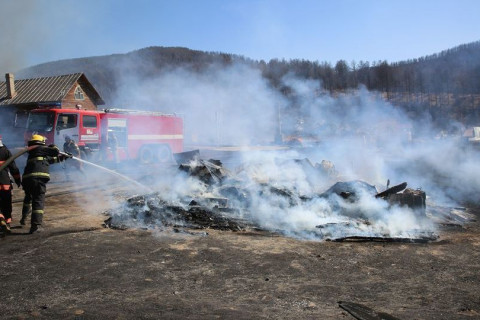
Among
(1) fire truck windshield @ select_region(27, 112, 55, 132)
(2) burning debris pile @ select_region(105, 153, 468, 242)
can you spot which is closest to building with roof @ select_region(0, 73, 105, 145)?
(1) fire truck windshield @ select_region(27, 112, 55, 132)

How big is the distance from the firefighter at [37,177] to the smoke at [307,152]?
2.70 m

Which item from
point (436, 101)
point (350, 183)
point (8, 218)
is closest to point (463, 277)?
point (350, 183)

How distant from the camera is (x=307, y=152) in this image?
16.6 m

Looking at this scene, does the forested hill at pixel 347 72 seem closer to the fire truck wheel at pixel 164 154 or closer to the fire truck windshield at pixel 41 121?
the fire truck wheel at pixel 164 154

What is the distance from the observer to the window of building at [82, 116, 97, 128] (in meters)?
14.4

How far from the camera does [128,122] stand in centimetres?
1630

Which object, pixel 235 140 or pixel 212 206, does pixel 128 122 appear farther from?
pixel 235 140

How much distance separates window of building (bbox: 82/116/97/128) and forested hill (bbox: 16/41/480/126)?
758cm


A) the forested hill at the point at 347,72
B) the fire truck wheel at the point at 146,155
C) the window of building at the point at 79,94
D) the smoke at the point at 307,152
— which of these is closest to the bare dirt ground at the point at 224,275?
the smoke at the point at 307,152

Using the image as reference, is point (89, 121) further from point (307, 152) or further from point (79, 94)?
point (79, 94)

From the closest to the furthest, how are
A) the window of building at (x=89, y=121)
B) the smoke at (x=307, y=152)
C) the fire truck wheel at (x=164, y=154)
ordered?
the smoke at (x=307, y=152) < the window of building at (x=89, y=121) < the fire truck wheel at (x=164, y=154)

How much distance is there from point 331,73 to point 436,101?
3431 centimetres

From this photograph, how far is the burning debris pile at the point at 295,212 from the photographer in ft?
21.0

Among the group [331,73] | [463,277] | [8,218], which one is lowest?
[463,277]
